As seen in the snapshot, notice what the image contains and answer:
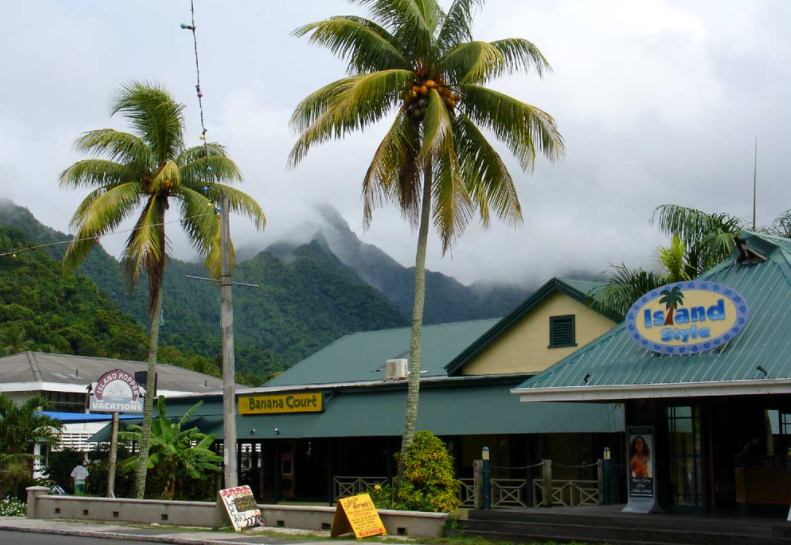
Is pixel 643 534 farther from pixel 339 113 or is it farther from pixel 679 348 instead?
pixel 339 113

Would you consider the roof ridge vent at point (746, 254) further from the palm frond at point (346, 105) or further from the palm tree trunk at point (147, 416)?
the palm tree trunk at point (147, 416)

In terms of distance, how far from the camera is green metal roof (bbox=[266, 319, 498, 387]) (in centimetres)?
3394

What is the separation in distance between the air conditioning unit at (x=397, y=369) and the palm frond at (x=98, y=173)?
Result: 991 cm

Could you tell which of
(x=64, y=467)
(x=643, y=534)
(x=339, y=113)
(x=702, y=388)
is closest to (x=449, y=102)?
(x=339, y=113)

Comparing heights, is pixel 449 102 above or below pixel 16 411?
above

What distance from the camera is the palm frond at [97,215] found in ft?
83.4

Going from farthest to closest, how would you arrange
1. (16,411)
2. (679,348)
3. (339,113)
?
(16,411)
(339,113)
(679,348)

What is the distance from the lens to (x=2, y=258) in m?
72.3

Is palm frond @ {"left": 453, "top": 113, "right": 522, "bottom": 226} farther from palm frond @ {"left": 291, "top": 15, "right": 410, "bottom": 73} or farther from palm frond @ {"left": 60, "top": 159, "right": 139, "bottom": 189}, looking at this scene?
palm frond @ {"left": 60, "top": 159, "right": 139, "bottom": 189}

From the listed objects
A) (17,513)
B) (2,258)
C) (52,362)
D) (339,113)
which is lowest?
(17,513)

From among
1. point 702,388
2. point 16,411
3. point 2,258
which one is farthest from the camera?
point 2,258

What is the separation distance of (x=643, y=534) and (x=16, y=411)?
20.7 metres

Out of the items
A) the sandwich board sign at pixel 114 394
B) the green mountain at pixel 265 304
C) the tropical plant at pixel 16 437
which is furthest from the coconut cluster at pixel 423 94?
the green mountain at pixel 265 304

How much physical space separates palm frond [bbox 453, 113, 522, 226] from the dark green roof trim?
17.6 ft
